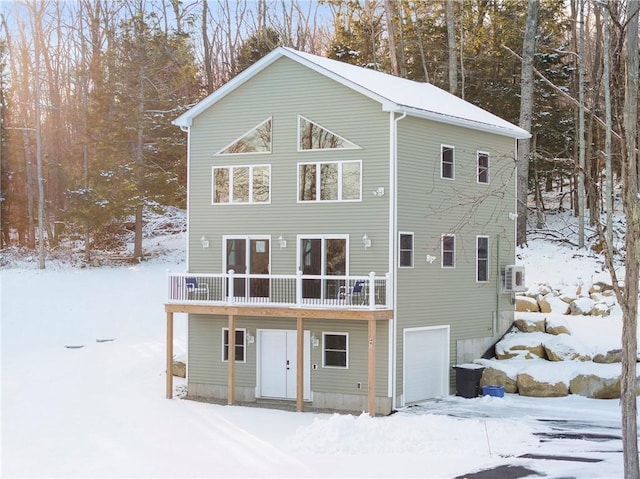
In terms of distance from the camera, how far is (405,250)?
22.3 meters

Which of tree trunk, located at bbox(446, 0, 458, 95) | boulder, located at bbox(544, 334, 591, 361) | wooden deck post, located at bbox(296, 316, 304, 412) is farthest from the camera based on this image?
tree trunk, located at bbox(446, 0, 458, 95)

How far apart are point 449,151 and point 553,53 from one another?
1634 centimetres

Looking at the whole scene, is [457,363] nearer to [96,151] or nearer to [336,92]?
[336,92]

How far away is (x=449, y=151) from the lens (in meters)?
23.8

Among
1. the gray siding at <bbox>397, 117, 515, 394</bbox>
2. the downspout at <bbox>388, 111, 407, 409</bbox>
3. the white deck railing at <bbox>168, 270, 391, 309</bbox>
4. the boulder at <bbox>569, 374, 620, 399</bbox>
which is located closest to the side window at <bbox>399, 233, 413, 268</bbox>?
the gray siding at <bbox>397, 117, 515, 394</bbox>

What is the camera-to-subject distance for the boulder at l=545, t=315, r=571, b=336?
24.9 metres

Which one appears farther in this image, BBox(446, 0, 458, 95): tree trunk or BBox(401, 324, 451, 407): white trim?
BBox(446, 0, 458, 95): tree trunk

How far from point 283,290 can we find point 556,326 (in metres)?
8.61

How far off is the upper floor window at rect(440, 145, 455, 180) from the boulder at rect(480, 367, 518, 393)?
570cm

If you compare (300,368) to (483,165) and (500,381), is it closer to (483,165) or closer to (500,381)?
(500,381)

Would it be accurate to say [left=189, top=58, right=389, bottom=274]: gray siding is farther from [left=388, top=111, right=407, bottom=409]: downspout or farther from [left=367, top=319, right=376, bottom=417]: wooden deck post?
[left=367, top=319, right=376, bottom=417]: wooden deck post

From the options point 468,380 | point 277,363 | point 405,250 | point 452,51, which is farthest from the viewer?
point 452,51

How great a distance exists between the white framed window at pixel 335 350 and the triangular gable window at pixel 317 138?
515 centimetres

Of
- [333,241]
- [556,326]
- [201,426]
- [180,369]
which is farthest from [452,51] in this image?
[201,426]
